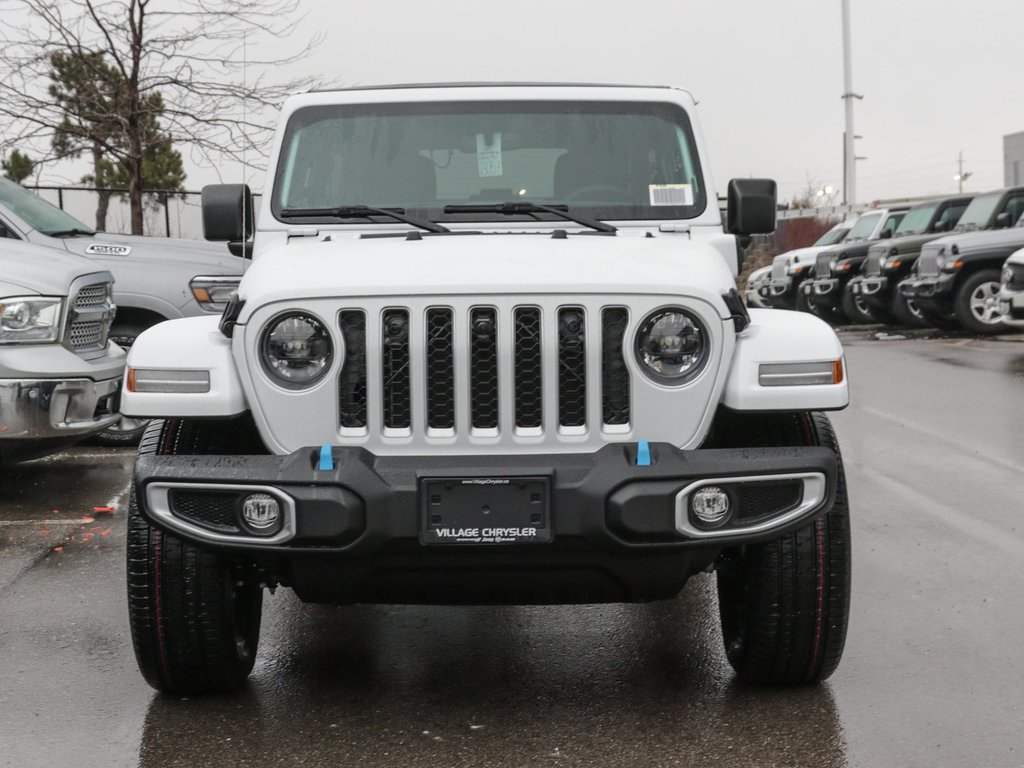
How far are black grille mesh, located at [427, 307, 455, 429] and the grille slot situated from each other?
2011cm

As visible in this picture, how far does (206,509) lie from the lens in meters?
3.67

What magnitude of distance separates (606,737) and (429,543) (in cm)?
79

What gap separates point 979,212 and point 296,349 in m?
17.4

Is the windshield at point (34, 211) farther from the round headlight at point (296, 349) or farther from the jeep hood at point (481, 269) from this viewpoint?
the round headlight at point (296, 349)

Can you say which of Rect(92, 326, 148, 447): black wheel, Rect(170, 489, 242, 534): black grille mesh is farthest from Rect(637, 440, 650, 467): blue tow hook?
Rect(92, 326, 148, 447): black wheel

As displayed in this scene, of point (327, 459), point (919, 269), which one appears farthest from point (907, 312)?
point (327, 459)

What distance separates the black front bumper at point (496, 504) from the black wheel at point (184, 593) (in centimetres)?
22

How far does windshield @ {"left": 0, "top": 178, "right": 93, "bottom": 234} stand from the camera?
945cm

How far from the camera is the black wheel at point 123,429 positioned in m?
9.59

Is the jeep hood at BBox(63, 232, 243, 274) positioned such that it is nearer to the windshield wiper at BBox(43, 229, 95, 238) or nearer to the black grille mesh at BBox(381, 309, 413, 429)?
the windshield wiper at BBox(43, 229, 95, 238)

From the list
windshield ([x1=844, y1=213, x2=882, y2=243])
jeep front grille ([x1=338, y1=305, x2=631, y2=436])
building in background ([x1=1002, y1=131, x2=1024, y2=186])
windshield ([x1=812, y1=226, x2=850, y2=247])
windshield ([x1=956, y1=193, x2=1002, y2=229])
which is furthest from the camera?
building in background ([x1=1002, y1=131, x2=1024, y2=186])

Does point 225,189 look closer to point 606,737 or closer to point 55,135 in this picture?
point 606,737

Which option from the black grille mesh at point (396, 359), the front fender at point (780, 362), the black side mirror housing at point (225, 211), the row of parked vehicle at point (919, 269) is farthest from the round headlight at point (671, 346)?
the row of parked vehicle at point (919, 269)

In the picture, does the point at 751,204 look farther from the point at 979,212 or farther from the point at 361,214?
the point at 979,212
